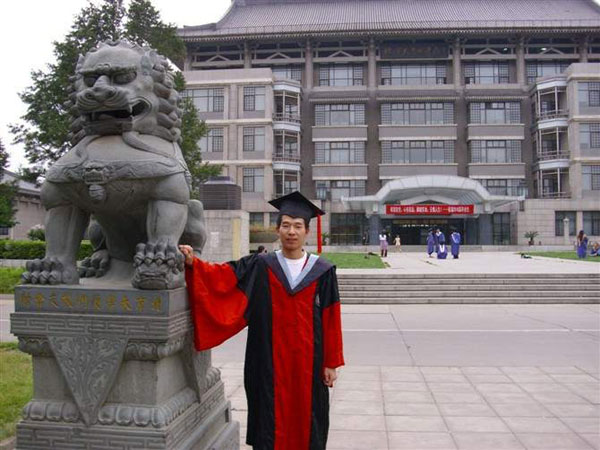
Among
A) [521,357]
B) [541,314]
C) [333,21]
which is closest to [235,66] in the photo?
[333,21]

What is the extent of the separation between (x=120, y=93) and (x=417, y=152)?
38.4m

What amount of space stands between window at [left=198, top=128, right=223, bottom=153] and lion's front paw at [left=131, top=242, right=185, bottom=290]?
3638 centimetres

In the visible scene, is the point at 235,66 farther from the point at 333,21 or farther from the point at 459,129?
the point at 459,129

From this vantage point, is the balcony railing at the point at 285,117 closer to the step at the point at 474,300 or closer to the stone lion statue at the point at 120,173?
the step at the point at 474,300

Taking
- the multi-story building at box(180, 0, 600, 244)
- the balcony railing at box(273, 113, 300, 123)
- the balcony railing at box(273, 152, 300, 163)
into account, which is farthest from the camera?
the balcony railing at box(273, 113, 300, 123)

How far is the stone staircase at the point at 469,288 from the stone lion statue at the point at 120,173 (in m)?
10.3

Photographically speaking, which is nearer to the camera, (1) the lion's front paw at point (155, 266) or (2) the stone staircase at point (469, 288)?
(1) the lion's front paw at point (155, 266)

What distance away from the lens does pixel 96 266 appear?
3.03 meters

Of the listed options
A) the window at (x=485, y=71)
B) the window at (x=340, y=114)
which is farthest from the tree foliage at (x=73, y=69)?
the window at (x=485, y=71)

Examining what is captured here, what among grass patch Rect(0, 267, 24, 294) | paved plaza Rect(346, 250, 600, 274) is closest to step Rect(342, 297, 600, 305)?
paved plaza Rect(346, 250, 600, 274)

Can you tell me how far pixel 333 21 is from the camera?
4478 centimetres

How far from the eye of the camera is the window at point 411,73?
1615 inches

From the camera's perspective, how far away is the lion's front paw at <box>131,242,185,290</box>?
2.43m

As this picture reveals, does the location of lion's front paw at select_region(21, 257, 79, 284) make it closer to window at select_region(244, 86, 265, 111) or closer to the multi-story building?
the multi-story building
